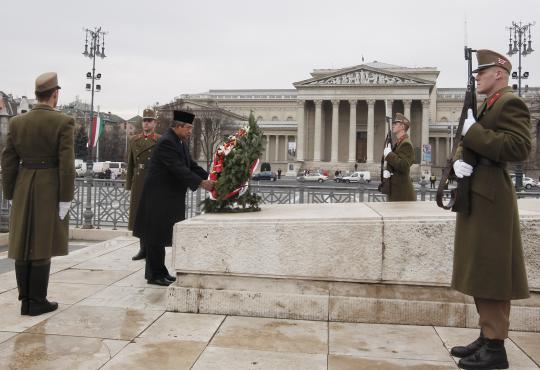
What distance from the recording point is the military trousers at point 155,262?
19.1ft

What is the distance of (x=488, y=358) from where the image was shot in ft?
11.6

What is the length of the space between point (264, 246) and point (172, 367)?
1534 mm

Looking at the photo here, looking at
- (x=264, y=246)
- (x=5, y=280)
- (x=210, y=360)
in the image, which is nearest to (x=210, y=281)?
(x=264, y=246)

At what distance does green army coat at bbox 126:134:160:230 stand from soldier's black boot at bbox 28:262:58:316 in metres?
2.81

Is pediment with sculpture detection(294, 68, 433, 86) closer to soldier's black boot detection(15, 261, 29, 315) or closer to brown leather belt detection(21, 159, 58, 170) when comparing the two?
brown leather belt detection(21, 159, 58, 170)

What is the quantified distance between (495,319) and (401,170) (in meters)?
3.83

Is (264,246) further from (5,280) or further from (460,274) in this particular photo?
(5,280)

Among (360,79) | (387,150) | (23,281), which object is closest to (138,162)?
(23,281)

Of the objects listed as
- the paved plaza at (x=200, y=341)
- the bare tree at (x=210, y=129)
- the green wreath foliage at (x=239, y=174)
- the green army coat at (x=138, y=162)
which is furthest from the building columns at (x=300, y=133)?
the paved plaza at (x=200, y=341)

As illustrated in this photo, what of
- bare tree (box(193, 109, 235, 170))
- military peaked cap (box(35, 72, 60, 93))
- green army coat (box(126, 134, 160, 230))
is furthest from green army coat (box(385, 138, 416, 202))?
bare tree (box(193, 109, 235, 170))

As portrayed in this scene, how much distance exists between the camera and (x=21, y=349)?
376 cm

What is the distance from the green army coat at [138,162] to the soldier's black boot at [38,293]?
Answer: 111 inches

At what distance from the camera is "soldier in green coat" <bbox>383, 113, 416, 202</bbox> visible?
707 centimetres

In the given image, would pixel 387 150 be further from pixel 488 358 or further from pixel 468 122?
pixel 488 358
